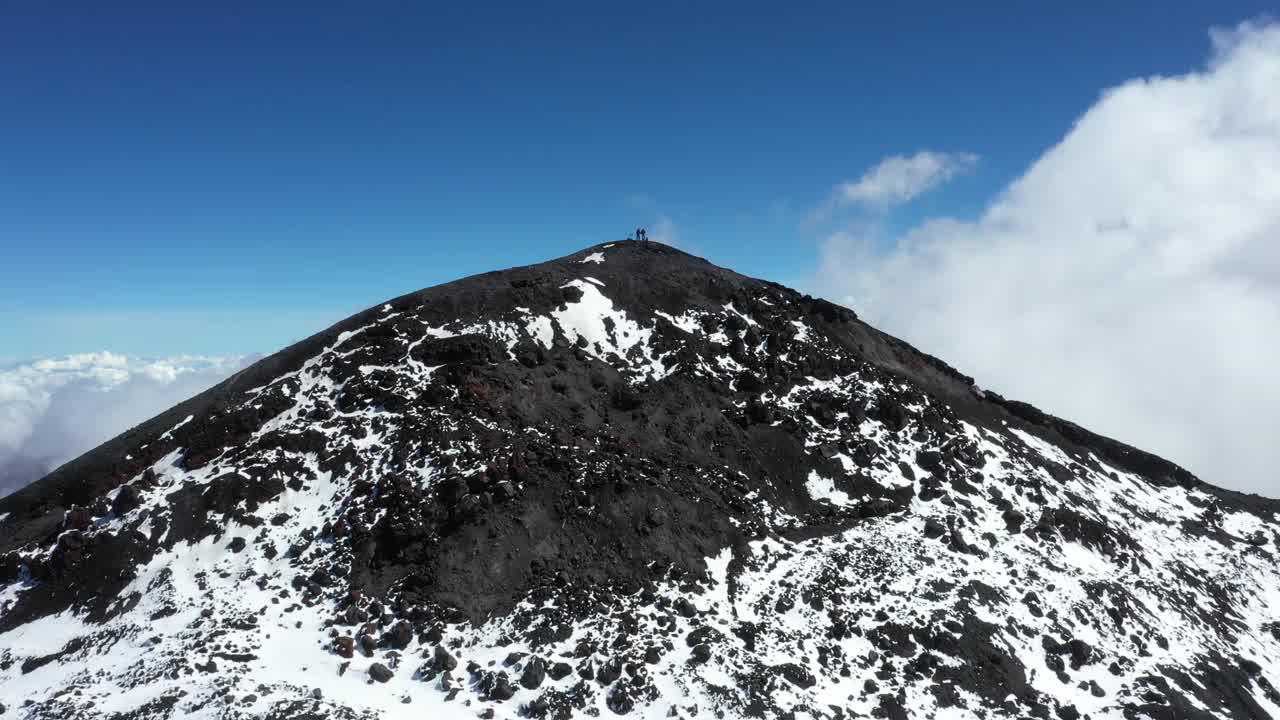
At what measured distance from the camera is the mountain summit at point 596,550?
2992cm

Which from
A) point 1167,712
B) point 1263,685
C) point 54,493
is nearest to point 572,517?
point 1167,712

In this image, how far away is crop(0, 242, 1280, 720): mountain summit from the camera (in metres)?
29.9

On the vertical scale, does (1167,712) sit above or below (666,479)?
below

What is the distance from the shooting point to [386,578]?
1358 inches

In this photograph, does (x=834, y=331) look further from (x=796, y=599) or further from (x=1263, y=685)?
(x=1263, y=685)

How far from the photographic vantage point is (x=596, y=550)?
3697 cm

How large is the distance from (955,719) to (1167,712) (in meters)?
11.7

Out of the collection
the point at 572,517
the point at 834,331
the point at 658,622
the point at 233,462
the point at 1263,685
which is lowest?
the point at 1263,685

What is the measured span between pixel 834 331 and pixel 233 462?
172 ft

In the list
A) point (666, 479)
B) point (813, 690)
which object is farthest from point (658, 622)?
point (666, 479)

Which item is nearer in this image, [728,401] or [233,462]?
[233,462]

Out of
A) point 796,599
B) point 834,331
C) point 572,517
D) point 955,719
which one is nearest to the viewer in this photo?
point 955,719

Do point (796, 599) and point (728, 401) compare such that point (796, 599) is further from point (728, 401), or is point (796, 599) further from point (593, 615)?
point (728, 401)

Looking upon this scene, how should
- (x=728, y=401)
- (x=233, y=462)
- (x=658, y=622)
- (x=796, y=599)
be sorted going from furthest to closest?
(x=728, y=401) → (x=233, y=462) → (x=796, y=599) → (x=658, y=622)
